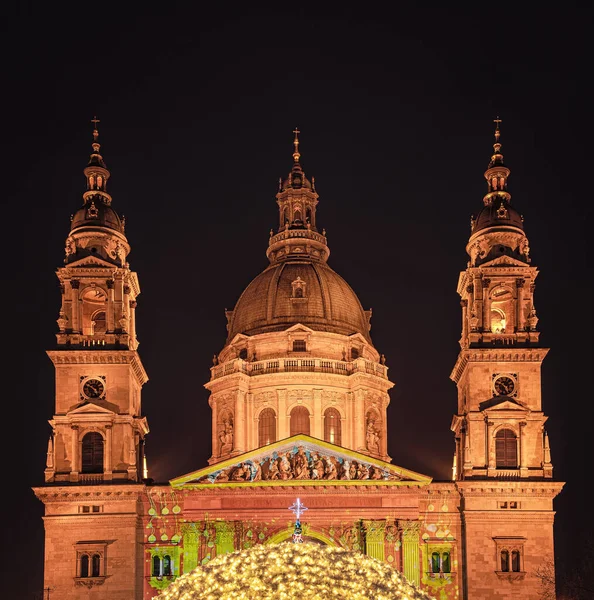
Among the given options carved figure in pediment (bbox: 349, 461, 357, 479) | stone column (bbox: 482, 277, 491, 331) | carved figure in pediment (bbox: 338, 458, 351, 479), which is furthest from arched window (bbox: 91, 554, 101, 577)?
stone column (bbox: 482, 277, 491, 331)

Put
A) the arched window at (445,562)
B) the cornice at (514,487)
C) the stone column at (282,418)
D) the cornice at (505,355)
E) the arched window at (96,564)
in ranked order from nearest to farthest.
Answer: the arched window at (96,564), the cornice at (514,487), the arched window at (445,562), the cornice at (505,355), the stone column at (282,418)

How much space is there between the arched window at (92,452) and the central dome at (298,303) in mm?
→ 16517

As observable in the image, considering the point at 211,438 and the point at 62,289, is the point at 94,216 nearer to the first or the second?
the point at 62,289

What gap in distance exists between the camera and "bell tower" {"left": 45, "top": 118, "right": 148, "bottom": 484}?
237 ft

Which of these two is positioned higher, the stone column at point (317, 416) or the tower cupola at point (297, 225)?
the tower cupola at point (297, 225)

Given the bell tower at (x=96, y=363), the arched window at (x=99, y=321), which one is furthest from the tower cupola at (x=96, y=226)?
the arched window at (x=99, y=321)

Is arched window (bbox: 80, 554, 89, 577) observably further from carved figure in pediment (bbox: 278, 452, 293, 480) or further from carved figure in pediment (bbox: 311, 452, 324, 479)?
carved figure in pediment (bbox: 311, 452, 324, 479)

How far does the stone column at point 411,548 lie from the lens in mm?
70625

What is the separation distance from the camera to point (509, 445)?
73.2m

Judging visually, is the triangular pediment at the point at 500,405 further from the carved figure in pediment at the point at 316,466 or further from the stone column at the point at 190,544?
the stone column at the point at 190,544

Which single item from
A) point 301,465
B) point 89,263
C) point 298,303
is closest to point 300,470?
point 301,465

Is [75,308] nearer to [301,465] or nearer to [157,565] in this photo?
[157,565]

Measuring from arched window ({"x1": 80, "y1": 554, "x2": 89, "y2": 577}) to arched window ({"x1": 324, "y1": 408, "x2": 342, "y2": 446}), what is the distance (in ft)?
57.2

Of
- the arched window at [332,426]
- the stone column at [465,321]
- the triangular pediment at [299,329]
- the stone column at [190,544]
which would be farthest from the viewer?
the triangular pediment at [299,329]
